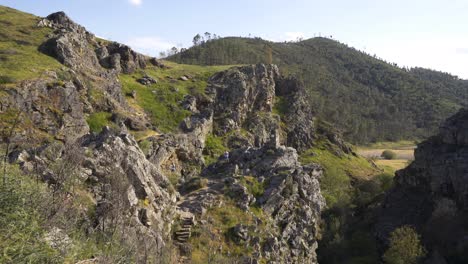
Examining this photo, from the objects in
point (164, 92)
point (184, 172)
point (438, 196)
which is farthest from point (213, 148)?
point (438, 196)

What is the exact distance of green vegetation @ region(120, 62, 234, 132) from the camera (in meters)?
83.9

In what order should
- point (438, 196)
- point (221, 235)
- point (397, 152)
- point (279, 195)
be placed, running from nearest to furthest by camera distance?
point (221, 235) < point (279, 195) < point (438, 196) < point (397, 152)

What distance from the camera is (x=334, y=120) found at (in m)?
178

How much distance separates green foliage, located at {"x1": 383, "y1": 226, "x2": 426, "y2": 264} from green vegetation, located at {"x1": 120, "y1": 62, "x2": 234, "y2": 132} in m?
45.2

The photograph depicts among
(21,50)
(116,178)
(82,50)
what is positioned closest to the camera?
(116,178)

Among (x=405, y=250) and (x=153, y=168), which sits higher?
(x=153, y=168)

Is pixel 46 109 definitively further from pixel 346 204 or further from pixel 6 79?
pixel 346 204

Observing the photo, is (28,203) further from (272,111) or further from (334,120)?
(334,120)

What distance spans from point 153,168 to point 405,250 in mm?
33925

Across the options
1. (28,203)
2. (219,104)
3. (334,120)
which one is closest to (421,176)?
(219,104)

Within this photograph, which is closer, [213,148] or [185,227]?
[185,227]

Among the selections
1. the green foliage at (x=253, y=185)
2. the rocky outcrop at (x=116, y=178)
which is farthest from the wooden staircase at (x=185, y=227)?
the green foliage at (x=253, y=185)

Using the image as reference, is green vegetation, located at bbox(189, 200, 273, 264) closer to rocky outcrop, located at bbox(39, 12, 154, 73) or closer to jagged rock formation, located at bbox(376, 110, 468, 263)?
jagged rock formation, located at bbox(376, 110, 468, 263)

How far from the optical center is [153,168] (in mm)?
34188
